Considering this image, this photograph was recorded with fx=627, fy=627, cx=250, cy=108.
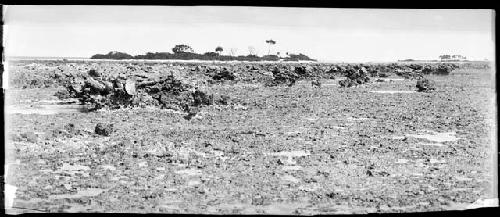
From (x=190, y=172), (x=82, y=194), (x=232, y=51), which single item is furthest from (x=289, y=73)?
(x=82, y=194)

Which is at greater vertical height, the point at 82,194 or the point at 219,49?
the point at 219,49

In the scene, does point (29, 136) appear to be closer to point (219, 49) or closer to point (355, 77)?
point (219, 49)

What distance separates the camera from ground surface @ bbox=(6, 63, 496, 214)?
11.5ft

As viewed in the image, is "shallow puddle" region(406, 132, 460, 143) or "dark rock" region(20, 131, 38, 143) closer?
"dark rock" region(20, 131, 38, 143)

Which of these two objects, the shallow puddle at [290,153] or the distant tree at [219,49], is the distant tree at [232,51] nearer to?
the distant tree at [219,49]

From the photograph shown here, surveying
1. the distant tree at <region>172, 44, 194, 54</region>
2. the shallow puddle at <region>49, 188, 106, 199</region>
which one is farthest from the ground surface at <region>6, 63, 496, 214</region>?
the distant tree at <region>172, 44, 194, 54</region>

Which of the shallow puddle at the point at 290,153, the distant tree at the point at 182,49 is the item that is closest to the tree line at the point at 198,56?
the distant tree at the point at 182,49

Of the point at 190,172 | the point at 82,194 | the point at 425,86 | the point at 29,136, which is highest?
the point at 425,86

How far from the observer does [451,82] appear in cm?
358

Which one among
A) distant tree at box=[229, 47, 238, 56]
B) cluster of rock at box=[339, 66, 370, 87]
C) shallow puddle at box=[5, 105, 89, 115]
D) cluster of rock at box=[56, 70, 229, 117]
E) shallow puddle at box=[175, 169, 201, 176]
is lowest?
shallow puddle at box=[175, 169, 201, 176]

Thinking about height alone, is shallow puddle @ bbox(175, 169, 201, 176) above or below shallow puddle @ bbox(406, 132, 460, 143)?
below

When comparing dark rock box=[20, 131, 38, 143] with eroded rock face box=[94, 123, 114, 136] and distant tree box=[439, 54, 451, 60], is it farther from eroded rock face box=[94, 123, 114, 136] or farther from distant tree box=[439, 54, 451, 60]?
distant tree box=[439, 54, 451, 60]

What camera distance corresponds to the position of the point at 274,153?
354cm

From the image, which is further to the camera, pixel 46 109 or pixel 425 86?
pixel 425 86
